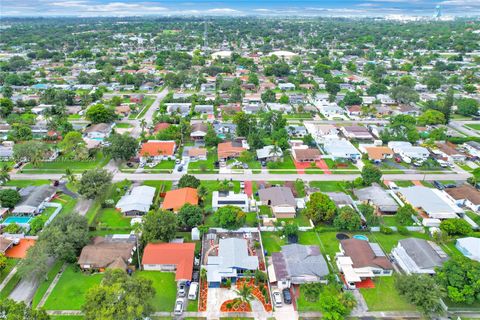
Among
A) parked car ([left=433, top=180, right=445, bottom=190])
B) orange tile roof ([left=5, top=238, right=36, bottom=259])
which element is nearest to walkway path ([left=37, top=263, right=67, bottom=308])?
orange tile roof ([left=5, top=238, right=36, bottom=259])

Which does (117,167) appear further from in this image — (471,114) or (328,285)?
(471,114)

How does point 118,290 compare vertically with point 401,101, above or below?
above

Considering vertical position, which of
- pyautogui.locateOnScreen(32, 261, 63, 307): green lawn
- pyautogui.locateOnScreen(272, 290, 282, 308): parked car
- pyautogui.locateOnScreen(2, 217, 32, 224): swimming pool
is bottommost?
pyautogui.locateOnScreen(2, 217, 32, 224): swimming pool

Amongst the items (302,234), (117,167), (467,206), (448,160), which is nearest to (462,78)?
(448,160)

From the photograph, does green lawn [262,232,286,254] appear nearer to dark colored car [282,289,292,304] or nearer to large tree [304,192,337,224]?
large tree [304,192,337,224]

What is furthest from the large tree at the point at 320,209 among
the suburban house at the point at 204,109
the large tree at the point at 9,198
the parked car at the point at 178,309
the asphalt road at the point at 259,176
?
the suburban house at the point at 204,109

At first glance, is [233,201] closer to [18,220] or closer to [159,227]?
[159,227]
